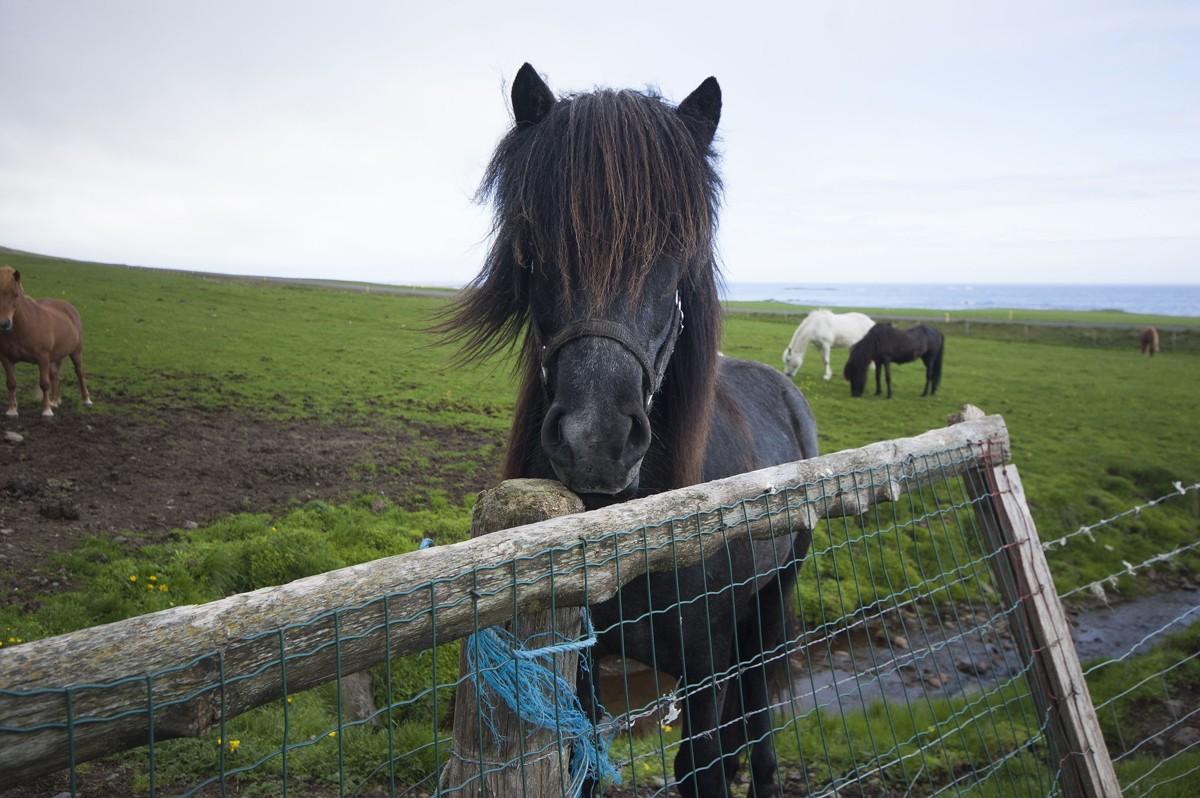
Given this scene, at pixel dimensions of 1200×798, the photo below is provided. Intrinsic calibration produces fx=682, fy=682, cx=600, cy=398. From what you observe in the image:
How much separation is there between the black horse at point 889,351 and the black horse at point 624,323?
17.7m

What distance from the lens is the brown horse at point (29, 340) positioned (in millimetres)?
9867

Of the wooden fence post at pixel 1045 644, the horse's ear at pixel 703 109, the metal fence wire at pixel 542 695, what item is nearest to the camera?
the metal fence wire at pixel 542 695

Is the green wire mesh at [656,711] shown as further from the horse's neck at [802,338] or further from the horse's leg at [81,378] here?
the horse's neck at [802,338]

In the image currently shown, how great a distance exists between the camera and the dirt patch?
643cm

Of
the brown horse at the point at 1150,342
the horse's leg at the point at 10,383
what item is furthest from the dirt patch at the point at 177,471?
the brown horse at the point at 1150,342

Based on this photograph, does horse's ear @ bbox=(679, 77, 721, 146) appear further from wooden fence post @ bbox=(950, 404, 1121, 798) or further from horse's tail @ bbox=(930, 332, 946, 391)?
horse's tail @ bbox=(930, 332, 946, 391)

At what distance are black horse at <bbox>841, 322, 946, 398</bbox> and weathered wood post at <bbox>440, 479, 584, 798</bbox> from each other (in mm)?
18991

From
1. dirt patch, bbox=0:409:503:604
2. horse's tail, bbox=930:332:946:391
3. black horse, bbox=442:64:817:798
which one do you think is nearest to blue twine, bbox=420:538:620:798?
black horse, bbox=442:64:817:798

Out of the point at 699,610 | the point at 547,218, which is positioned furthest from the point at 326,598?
the point at 699,610

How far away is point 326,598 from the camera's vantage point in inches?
52.1

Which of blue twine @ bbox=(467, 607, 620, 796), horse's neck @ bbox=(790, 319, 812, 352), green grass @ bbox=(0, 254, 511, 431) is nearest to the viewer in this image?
blue twine @ bbox=(467, 607, 620, 796)

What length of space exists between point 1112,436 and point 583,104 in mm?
18007

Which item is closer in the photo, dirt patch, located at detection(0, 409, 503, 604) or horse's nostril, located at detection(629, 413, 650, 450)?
horse's nostril, located at detection(629, 413, 650, 450)

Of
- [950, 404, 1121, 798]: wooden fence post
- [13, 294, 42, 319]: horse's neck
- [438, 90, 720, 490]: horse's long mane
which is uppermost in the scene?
[438, 90, 720, 490]: horse's long mane
